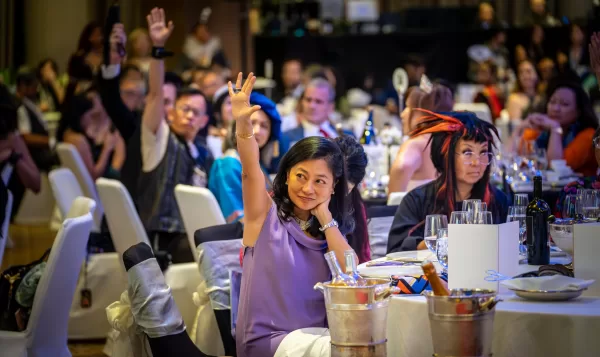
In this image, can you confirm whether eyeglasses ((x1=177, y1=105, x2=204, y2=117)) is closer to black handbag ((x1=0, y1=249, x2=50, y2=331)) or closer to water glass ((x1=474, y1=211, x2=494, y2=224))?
black handbag ((x1=0, y1=249, x2=50, y2=331))

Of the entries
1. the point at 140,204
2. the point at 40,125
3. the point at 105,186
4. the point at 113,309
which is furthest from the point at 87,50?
the point at 113,309

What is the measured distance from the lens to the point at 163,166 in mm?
6090

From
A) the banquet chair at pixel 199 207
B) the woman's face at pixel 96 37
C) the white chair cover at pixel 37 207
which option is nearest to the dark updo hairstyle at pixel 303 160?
the banquet chair at pixel 199 207

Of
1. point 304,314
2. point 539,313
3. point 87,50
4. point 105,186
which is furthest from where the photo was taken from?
point 87,50

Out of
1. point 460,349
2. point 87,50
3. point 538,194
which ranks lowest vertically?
point 460,349

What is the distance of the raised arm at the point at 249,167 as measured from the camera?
3238 millimetres

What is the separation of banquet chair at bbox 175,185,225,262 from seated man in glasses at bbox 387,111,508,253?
98cm

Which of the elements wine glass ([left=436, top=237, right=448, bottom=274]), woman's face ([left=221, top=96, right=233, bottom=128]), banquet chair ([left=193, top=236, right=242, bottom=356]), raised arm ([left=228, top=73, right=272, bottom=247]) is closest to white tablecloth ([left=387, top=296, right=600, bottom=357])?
wine glass ([left=436, top=237, right=448, bottom=274])

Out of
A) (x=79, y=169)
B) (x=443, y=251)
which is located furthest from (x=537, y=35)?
(x=443, y=251)

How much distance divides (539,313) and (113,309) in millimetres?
1521

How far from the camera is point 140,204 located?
617 cm

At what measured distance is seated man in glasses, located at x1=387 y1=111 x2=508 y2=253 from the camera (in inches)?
167

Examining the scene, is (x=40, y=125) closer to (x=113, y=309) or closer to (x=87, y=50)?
(x=87, y=50)

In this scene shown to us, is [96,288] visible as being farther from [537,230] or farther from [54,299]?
[537,230]
